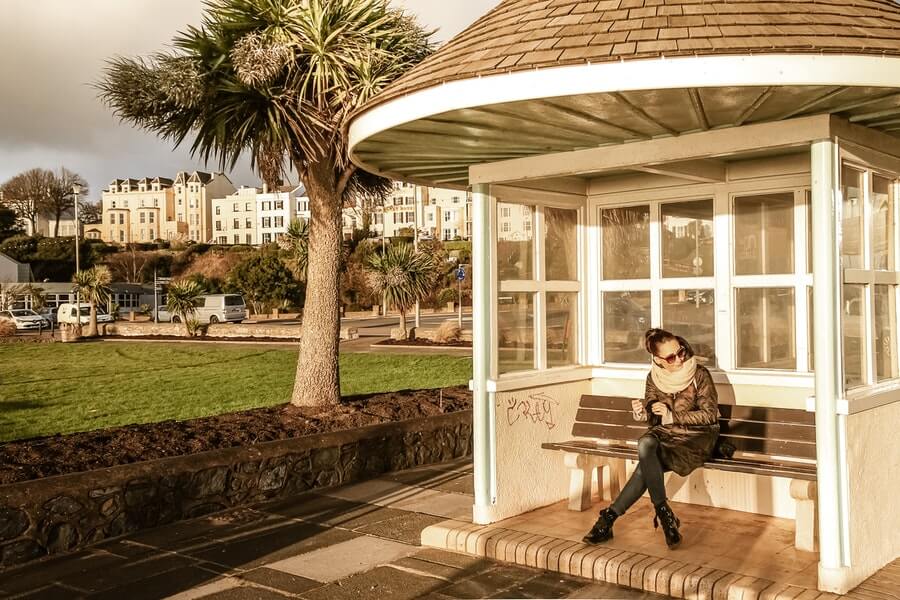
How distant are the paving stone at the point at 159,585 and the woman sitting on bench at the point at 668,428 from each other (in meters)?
2.45

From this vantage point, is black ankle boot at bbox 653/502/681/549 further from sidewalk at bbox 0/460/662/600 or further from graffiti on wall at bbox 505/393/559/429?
graffiti on wall at bbox 505/393/559/429

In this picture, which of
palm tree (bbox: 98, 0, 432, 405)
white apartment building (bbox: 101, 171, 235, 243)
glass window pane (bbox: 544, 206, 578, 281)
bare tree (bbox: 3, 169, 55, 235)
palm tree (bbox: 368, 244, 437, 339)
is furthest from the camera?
white apartment building (bbox: 101, 171, 235, 243)

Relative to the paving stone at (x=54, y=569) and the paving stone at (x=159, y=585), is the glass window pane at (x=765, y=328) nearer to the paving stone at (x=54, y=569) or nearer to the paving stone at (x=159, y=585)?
the paving stone at (x=159, y=585)

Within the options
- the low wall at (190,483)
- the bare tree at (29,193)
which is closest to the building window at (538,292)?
the low wall at (190,483)

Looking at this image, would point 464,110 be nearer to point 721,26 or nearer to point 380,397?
point 721,26

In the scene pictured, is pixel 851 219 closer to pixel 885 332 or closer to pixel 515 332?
pixel 885 332

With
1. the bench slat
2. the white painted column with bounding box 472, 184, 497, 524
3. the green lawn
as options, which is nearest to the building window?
the white painted column with bounding box 472, 184, 497, 524

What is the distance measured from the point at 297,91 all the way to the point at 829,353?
6.34 metres

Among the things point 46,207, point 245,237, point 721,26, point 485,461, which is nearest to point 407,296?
point 485,461

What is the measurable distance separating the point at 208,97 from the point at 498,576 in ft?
20.8

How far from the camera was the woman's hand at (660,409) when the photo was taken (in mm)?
5730

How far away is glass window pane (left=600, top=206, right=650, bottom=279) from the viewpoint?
22.5 ft

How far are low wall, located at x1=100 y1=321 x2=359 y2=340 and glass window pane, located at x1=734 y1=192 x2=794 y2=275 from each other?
23302mm

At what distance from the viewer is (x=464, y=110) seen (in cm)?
480
